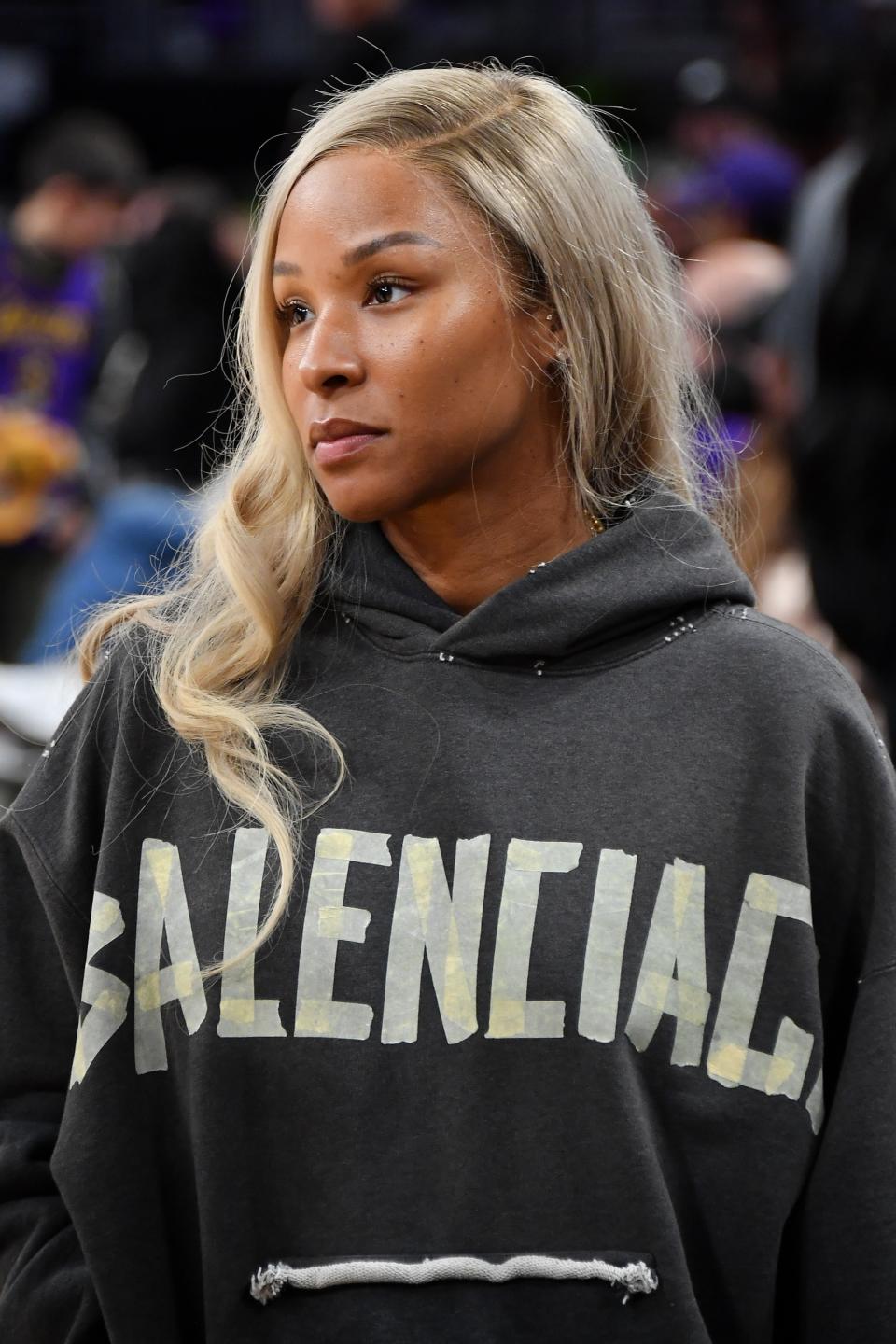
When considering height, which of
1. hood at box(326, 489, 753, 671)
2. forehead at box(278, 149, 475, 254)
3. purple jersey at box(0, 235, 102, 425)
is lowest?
purple jersey at box(0, 235, 102, 425)

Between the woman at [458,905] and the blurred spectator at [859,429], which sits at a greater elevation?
the woman at [458,905]

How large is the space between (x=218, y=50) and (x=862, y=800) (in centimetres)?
989

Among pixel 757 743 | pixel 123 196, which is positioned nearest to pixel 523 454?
pixel 757 743

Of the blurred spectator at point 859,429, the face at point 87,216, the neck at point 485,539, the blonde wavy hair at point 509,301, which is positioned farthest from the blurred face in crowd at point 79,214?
the neck at point 485,539

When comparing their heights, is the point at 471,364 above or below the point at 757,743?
above

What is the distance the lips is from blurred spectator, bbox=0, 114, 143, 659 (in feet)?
9.83

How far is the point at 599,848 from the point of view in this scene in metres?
1.59

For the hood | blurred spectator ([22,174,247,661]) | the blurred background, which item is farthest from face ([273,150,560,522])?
blurred spectator ([22,174,247,661])

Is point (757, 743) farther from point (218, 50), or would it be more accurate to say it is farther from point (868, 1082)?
point (218, 50)

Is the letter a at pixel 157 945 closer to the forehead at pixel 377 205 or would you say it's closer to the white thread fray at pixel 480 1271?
the white thread fray at pixel 480 1271

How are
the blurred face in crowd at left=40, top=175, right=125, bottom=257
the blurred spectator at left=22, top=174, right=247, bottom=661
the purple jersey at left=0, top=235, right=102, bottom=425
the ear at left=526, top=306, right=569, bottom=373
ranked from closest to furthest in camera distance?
the ear at left=526, top=306, right=569, bottom=373, the blurred spectator at left=22, top=174, right=247, bottom=661, the purple jersey at left=0, top=235, right=102, bottom=425, the blurred face in crowd at left=40, top=175, right=125, bottom=257

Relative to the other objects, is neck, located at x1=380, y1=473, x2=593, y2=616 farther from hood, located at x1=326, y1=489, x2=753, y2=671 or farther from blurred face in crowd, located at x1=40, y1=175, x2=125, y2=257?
blurred face in crowd, located at x1=40, y1=175, x2=125, y2=257

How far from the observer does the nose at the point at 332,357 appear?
1.58 m

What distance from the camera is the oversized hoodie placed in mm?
1562
